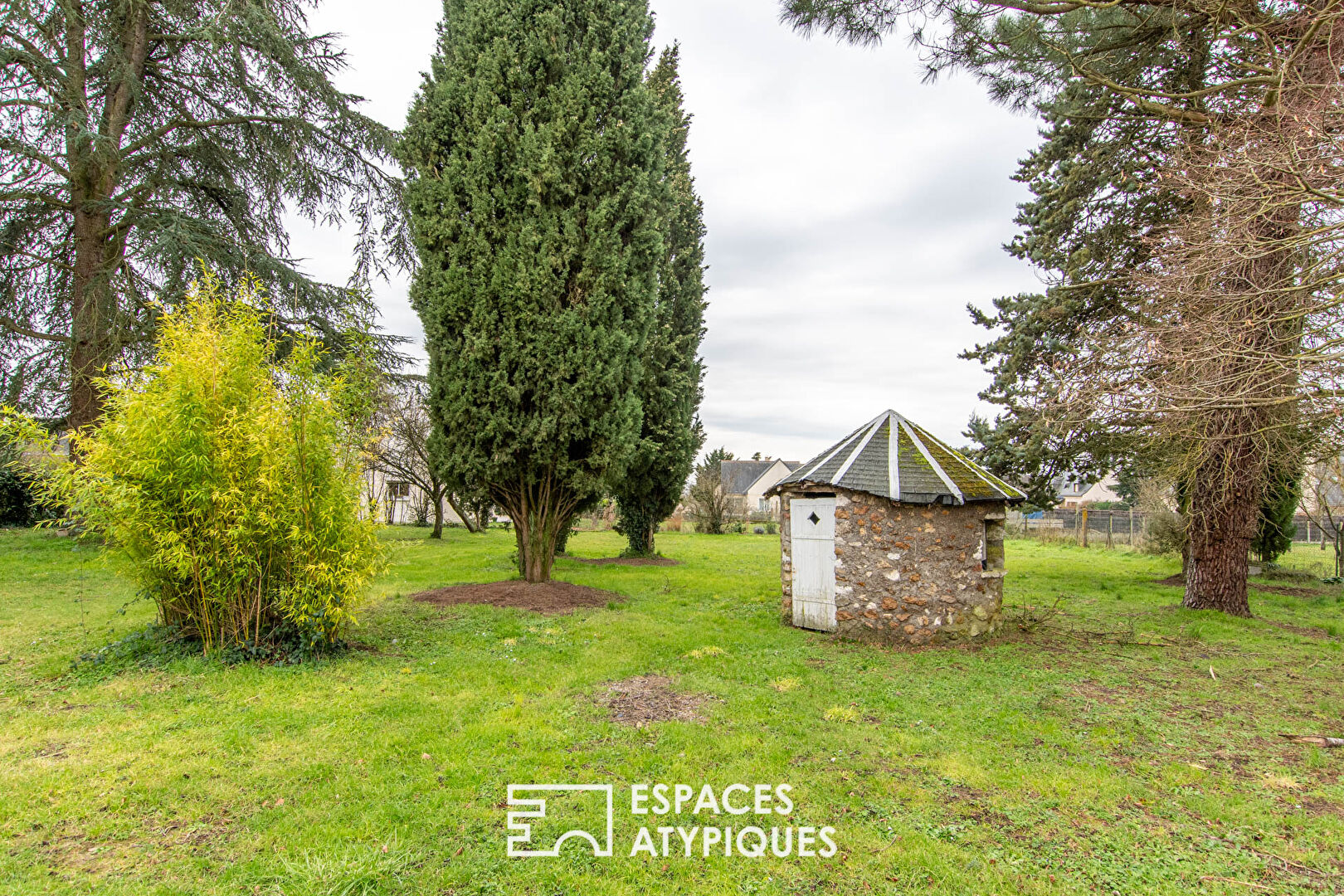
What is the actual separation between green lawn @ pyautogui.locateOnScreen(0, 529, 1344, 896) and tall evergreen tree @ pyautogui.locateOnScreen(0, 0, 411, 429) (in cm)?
618

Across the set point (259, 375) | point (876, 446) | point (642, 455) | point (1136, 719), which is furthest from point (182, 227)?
point (1136, 719)

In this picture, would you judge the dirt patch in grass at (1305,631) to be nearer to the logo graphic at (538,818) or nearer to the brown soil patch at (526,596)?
the brown soil patch at (526,596)

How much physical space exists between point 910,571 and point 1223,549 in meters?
5.87

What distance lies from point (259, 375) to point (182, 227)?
681cm

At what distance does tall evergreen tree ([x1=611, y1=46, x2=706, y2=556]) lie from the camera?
14.2 m

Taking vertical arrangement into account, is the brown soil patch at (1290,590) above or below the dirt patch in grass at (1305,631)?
below

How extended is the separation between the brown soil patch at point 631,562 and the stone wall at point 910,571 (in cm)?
763

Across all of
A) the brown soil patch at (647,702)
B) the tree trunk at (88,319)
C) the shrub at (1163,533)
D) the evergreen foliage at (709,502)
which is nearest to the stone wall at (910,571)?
the brown soil patch at (647,702)

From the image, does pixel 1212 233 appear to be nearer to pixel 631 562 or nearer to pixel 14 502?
pixel 631 562

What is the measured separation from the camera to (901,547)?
24.7ft

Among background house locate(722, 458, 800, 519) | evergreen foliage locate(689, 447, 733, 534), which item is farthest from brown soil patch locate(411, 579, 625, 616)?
background house locate(722, 458, 800, 519)

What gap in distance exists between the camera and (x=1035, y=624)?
8.31 m

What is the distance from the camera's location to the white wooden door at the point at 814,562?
791cm

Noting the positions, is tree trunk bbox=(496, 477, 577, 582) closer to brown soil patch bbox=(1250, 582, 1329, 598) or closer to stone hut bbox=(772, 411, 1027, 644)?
stone hut bbox=(772, 411, 1027, 644)
